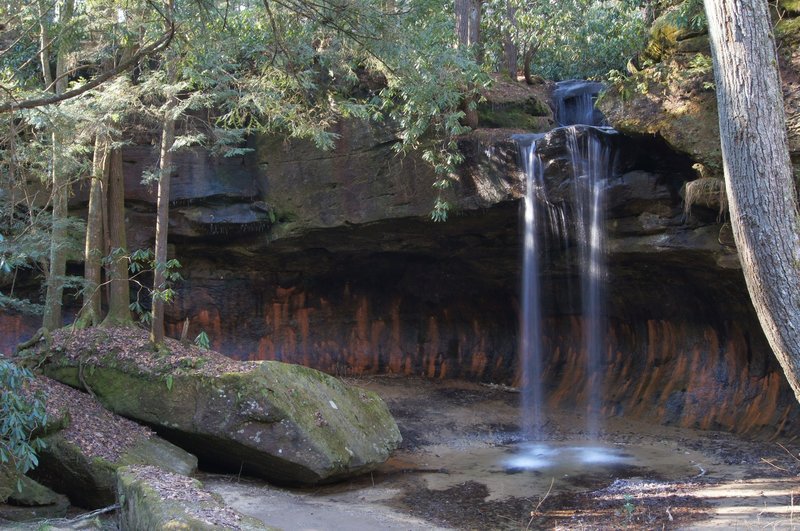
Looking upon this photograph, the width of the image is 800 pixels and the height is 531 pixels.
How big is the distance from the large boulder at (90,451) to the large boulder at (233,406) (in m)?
0.39

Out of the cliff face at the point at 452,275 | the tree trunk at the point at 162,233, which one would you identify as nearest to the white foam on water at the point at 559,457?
the cliff face at the point at 452,275

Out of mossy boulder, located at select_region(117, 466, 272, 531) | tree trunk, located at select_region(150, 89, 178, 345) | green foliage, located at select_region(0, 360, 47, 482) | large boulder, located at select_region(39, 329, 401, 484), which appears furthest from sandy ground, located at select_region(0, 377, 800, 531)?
tree trunk, located at select_region(150, 89, 178, 345)

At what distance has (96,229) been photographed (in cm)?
1306

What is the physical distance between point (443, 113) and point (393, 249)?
12.0 feet

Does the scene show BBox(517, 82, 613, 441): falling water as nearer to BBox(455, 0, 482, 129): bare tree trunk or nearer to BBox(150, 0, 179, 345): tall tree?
BBox(455, 0, 482, 129): bare tree trunk

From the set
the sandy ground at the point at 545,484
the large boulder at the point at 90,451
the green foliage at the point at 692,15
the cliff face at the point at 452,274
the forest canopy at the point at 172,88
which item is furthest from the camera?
the cliff face at the point at 452,274

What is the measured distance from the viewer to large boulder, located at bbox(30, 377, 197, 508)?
8.18 m

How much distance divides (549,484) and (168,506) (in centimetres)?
611

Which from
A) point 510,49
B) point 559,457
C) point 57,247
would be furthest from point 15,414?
point 510,49

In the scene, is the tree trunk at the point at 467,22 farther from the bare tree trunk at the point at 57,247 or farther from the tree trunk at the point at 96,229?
the bare tree trunk at the point at 57,247

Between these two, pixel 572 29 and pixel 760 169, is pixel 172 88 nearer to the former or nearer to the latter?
pixel 760 169

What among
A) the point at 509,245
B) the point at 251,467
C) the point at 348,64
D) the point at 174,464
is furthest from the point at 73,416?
the point at 509,245

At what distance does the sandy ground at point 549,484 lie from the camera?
8367 mm

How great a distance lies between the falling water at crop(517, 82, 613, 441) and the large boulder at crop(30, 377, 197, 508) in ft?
24.3
